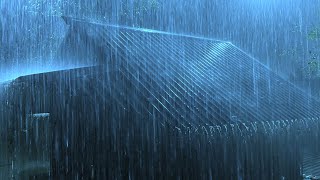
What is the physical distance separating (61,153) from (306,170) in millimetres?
7968

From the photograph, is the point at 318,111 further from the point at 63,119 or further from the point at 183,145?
the point at 63,119

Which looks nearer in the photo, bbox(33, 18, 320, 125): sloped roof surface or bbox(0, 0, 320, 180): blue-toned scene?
bbox(0, 0, 320, 180): blue-toned scene

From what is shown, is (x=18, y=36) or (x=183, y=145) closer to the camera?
(x=183, y=145)

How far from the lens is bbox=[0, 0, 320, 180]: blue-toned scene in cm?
579

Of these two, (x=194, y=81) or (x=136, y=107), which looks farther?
(x=194, y=81)

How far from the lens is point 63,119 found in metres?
7.60

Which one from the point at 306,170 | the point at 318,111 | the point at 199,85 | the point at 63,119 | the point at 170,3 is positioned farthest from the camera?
the point at 170,3

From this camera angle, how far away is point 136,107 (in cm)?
569

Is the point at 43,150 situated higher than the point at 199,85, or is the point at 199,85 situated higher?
the point at 199,85

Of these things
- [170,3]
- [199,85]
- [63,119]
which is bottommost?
[63,119]

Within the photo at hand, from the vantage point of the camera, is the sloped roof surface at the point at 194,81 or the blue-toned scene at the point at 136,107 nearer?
the blue-toned scene at the point at 136,107

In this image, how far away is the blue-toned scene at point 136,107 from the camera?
5.79 metres

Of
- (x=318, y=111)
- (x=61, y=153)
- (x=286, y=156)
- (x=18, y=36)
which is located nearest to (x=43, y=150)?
(x=61, y=153)

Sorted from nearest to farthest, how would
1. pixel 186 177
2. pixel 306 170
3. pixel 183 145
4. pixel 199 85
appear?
pixel 183 145
pixel 186 177
pixel 199 85
pixel 306 170
